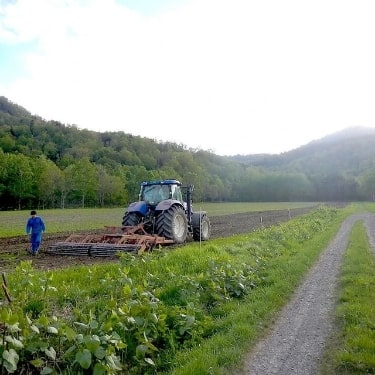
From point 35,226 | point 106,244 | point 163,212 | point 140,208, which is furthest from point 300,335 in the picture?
point 35,226

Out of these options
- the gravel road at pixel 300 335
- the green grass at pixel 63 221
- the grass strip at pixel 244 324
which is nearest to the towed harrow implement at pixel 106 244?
the grass strip at pixel 244 324

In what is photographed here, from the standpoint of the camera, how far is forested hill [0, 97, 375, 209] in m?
70.6

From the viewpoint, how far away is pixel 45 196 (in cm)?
7094

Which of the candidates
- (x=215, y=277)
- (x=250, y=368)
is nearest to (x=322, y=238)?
(x=215, y=277)

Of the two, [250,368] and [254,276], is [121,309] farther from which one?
[254,276]

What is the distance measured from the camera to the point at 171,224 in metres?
15.4

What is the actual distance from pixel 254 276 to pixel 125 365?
5517mm

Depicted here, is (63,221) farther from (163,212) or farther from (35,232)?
(163,212)

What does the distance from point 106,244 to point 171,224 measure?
3.05m

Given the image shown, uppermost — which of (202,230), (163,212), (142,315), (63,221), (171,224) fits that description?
(163,212)

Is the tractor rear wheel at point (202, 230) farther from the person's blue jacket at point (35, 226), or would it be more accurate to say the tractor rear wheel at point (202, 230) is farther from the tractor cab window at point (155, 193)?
the person's blue jacket at point (35, 226)

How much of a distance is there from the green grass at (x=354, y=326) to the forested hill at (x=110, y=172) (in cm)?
6339

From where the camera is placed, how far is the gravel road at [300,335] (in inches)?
211

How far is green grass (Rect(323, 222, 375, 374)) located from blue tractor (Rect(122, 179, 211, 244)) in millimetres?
6666
